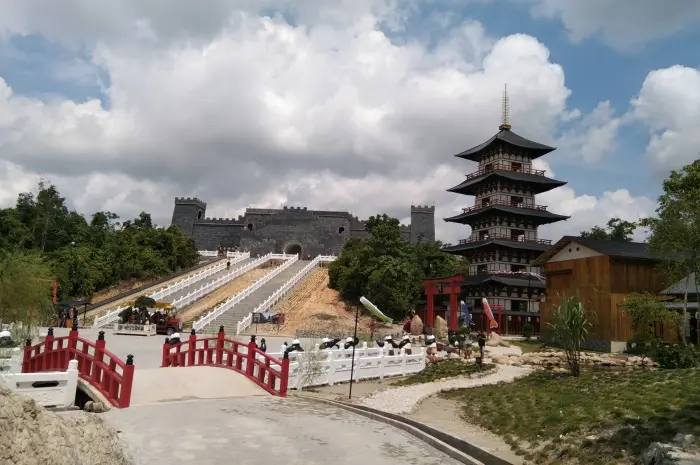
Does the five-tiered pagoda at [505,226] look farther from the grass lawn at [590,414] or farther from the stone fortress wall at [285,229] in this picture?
the stone fortress wall at [285,229]

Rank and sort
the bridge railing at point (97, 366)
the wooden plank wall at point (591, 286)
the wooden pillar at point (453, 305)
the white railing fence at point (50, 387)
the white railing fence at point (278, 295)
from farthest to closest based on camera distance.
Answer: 1. the white railing fence at point (278, 295)
2. the wooden pillar at point (453, 305)
3. the wooden plank wall at point (591, 286)
4. the bridge railing at point (97, 366)
5. the white railing fence at point (50, 387)

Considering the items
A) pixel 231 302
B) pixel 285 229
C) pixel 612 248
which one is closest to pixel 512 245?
pixel 612 248

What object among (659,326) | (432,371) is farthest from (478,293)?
(432,371)

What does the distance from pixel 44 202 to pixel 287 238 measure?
96.0 ft

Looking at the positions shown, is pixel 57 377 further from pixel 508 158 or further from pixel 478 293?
pixel 508 158

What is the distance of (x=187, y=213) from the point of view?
81688mm

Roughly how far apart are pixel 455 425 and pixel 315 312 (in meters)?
27.1

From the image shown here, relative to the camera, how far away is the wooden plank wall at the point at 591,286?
2486cm

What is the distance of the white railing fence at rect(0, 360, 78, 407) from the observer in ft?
30.3

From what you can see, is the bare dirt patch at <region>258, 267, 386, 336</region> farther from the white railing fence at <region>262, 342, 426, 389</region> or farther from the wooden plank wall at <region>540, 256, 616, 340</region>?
the white railing fence at <region>262, 342, 426, 389</region>

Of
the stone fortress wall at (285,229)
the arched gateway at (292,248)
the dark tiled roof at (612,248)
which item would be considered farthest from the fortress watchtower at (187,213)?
the dark tiled roof at (612,248)

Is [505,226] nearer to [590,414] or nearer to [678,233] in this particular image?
[678,233]

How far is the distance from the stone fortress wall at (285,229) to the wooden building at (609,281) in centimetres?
4114

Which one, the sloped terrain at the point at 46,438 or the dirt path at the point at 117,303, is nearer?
the sloped terrain at the point at 46,438
